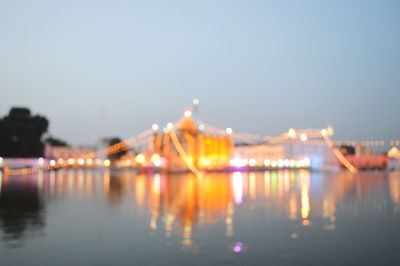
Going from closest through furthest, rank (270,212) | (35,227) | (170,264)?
1. (170,264)
2. (35,227)
3. (270,212)

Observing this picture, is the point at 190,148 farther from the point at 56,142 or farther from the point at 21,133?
the point at 56,142

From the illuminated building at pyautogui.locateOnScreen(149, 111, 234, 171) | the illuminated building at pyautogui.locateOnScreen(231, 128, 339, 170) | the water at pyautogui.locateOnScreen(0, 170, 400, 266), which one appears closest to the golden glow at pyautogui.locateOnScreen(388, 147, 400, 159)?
the illuminated building at pyautogui.locateOnScreen(231, 128, 339, 170)

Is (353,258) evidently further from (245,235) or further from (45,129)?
(45,129)

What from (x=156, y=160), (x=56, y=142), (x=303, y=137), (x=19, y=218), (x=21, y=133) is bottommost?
(x=19, y=218)

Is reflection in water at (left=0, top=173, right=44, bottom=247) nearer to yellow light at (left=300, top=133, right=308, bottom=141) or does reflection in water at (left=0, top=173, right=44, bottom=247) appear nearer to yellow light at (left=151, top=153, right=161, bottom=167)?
yellow light at (left=151, top=153, right=161, bottom=167)

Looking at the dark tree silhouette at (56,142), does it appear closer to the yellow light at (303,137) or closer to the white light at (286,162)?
the white light at (286,162)

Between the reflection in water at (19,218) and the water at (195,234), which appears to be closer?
the water at (195,234)

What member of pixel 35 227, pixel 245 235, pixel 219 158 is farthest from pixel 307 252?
pixel 219 158

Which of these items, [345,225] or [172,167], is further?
[172,167]

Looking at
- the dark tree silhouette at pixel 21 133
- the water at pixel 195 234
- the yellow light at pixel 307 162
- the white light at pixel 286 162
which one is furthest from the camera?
the yellow light at pixel 307 162

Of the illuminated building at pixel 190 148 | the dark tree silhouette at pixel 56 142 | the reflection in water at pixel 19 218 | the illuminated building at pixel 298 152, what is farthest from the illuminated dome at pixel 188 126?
the reflection in water at pixel 19 218

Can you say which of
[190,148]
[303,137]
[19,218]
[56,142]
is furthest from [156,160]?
[19,218]

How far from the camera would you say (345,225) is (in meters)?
11.1

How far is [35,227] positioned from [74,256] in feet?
10.6
